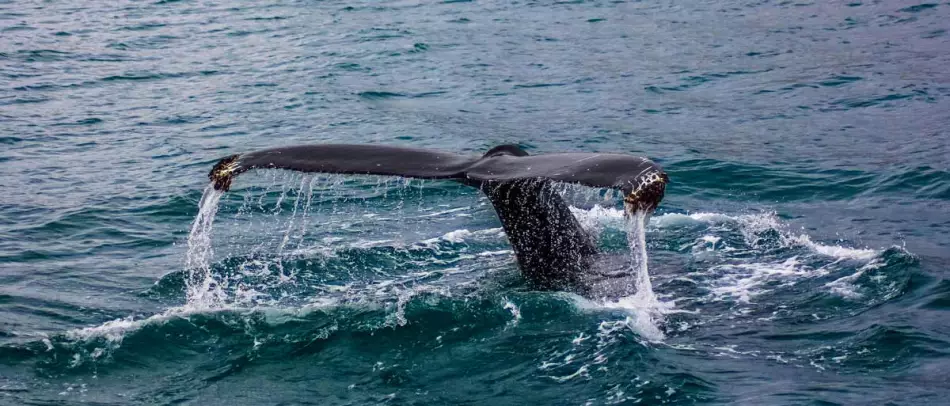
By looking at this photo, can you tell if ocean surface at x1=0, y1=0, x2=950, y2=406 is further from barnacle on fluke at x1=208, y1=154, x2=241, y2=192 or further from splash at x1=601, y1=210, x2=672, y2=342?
barnacle on fluke at x1=208, y1=154, x2=241, y2=192

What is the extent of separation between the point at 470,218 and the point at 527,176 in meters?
4.62

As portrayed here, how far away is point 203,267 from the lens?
1018cm

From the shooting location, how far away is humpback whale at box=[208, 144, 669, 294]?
6.15 metres

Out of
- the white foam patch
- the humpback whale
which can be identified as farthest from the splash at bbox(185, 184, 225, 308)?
the white foam patch

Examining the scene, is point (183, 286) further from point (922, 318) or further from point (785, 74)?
point (785, 74)

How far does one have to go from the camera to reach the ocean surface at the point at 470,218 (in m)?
7.43

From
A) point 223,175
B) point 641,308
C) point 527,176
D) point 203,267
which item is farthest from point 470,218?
point 527,176

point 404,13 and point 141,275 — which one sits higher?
point 404,13

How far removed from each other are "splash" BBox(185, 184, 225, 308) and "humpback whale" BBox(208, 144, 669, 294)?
0.68m

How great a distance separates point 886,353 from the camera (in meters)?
7.32

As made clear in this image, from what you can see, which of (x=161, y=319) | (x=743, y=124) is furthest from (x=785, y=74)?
(x=161, y=319)

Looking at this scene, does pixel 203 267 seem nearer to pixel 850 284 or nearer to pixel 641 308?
pixel 641 308

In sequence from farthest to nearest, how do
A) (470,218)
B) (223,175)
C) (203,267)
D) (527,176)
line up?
(470,218) → (203,267) → (223,175) → (527,176)

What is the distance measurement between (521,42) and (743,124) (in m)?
7.75
